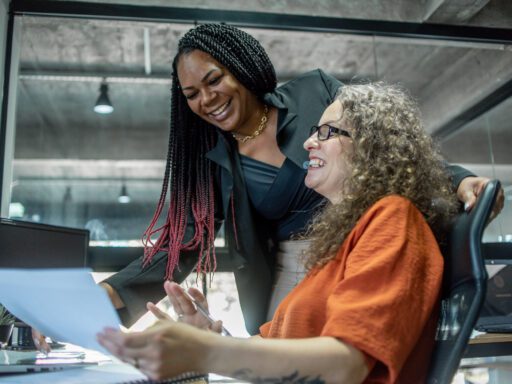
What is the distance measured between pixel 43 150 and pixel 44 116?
28 centimetres

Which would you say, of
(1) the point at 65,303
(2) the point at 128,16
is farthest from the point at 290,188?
(2) the point at 128,16

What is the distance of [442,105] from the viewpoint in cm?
504

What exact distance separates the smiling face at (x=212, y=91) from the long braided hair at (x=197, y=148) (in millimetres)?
27

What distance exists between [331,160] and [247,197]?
0.58m

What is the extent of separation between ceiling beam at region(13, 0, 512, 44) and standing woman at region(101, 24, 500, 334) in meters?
1.48

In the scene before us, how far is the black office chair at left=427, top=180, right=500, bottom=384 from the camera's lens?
31.5 inches

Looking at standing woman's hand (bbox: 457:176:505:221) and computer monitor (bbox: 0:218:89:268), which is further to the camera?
computer monitor (bbox: 0:218:89:268)

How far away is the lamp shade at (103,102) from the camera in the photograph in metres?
4.76

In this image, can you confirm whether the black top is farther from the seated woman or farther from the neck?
the seated woman

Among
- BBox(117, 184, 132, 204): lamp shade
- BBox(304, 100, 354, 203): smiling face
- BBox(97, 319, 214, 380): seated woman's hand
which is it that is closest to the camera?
BBox(97, 319, 214, 380): seated woman's hand

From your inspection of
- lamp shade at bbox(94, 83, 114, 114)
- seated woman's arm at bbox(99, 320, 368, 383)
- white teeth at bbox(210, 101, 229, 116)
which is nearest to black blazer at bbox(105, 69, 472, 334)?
white teeth at bbox(210, 101, 229, 116)

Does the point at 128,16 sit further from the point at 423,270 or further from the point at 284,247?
the point at 423,270

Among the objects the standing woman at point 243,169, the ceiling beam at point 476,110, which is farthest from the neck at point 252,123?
the ceiling beam at point 476,110

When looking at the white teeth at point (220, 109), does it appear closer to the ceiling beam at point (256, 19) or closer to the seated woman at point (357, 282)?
the seated woman at point (357, 282)
